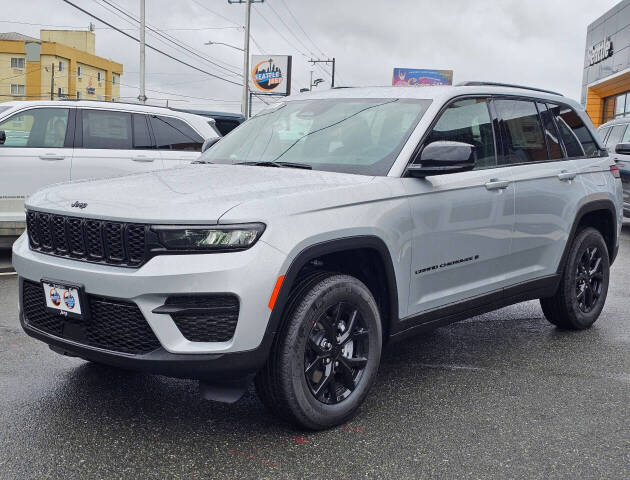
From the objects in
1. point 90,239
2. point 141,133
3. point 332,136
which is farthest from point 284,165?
point 141,133

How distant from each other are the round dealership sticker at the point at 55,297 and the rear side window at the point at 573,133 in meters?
3.92

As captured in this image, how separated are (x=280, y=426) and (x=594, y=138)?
380 centimetres

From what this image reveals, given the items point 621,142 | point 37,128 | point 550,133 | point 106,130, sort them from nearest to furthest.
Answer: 1. point 550,133
2. point 37,128
3. point 106,130
4. point 621,142

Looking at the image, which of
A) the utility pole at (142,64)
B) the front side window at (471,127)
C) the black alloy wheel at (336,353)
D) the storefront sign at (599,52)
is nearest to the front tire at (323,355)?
the black alloy wheel at (336,353)

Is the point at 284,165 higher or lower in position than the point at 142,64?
lower

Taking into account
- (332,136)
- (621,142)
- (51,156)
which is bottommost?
(51,156)

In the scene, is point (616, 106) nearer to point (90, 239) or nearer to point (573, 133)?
point (573, 133)

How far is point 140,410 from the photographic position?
3992 mm

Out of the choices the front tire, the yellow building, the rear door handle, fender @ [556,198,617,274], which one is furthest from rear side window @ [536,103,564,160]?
the yellow building

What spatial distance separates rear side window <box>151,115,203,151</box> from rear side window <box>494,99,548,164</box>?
5.32m

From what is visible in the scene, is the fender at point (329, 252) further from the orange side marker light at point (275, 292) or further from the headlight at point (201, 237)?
the headlight at point (201, 237)

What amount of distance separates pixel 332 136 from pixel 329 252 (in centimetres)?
113

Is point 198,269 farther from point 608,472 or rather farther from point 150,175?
point 608,472

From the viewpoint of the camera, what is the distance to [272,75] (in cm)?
6925
